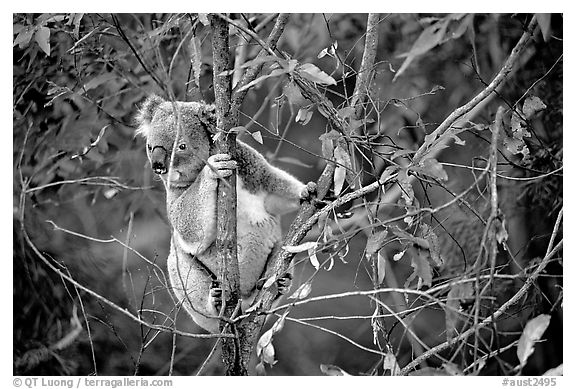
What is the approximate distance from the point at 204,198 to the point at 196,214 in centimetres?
9

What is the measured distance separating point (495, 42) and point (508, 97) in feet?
0.83

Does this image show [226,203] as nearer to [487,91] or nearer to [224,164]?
[224,164]

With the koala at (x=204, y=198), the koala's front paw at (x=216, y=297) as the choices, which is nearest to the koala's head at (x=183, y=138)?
the koala at (x=204, y=198)

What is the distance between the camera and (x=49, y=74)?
2.99 m

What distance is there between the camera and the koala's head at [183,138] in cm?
270

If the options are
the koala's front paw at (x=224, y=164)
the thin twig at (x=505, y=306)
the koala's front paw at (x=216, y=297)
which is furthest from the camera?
the koala's front paw at (x=216, y=297)

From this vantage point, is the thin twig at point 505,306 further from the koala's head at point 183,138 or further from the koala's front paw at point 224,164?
the koala's head at point 183,138

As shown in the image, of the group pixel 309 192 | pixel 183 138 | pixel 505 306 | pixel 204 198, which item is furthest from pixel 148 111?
pixel 505 306

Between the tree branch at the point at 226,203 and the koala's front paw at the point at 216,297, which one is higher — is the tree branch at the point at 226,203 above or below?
above

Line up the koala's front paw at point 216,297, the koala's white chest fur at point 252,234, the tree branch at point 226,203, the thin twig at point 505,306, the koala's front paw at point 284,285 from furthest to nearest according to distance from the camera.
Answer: the koala's white chest fur at point 252,234 → the koala's front paw at point 284,285 → the koala's front paw at point 216,297 → the tree branch at point 226,203 → the thin twig at point 505,306

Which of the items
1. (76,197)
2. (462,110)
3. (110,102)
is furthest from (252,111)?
(462,110)

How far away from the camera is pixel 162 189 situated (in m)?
3.81
